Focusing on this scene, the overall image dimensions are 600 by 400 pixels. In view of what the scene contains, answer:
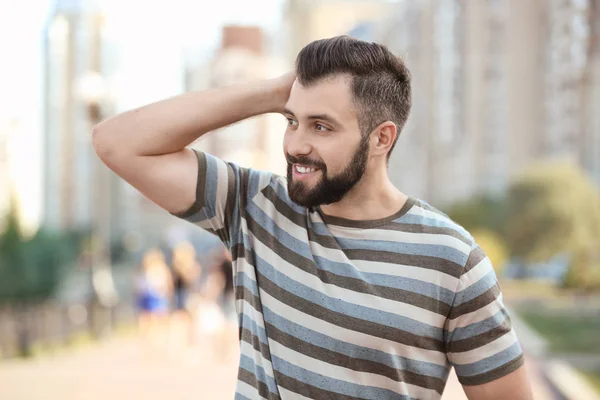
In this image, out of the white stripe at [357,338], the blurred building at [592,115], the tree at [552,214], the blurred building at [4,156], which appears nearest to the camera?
the white stripe at [357,338]

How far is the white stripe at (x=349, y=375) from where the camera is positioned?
179 cm

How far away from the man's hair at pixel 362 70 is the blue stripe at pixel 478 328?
1.51ft

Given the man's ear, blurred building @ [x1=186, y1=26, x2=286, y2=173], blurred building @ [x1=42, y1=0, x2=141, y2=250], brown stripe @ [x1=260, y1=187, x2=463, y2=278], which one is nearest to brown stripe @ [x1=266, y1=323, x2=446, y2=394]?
brown stripe @ [x1=260, y1=187, x2=463, y2=278]

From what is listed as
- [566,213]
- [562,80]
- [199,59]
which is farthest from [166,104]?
[199,59]

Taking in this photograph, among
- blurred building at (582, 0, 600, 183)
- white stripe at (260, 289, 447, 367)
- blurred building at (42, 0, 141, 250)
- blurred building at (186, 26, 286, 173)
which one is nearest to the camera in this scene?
white stripe at (260, 289, 447, 367)

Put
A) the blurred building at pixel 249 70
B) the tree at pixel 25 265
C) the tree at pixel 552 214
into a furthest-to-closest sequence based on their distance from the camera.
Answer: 1. the blurred building at pixel 249 70
2. the tree at pixel 25 265
3. the tree at pixel 552 214

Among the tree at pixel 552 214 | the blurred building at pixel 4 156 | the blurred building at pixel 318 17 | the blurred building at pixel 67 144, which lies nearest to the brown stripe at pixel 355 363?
the tree at pixel 552 214

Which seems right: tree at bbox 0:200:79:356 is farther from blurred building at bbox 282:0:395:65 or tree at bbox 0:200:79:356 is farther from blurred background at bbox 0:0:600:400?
blurred building at bbox 282:0:395:65

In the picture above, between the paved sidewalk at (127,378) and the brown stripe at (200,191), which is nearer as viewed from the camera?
the brown stripe at (200,191)

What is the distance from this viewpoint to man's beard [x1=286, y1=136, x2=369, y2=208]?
1852 mm

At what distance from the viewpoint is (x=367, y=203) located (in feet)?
6.39

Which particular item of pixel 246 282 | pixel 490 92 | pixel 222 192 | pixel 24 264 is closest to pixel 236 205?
pixel 222 192

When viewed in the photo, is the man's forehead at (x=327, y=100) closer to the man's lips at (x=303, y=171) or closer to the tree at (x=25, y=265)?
the man's lips at (x=303, y=171)

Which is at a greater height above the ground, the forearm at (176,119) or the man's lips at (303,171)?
the forearm at (176,119)
